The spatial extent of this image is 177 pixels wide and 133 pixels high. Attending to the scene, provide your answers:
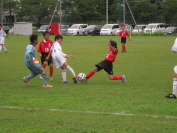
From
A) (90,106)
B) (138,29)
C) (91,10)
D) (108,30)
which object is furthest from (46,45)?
(91,10)

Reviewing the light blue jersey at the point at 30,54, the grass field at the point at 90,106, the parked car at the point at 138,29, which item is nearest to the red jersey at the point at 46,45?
the grass field at the point at 90,106

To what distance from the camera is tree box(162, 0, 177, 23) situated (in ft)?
214

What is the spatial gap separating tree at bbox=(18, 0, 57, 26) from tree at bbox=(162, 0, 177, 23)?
20.3 m

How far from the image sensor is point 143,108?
839 centimetres

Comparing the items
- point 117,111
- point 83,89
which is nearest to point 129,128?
point 117,111

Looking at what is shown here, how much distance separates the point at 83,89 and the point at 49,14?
65.2m

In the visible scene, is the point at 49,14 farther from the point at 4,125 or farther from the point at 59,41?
the point at 4,125

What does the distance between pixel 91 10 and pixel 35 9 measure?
9.96m

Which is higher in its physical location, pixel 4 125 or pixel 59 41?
pixel 59 41

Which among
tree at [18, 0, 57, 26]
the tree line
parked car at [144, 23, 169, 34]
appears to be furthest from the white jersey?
tree at [18, 0, 57, 26]

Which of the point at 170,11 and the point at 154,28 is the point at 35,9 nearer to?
the point at 170,11

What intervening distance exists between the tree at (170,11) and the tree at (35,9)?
20253mm

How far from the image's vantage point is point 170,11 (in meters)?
66.6

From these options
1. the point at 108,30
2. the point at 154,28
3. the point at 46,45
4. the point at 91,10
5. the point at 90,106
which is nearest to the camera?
the point at 90,106
